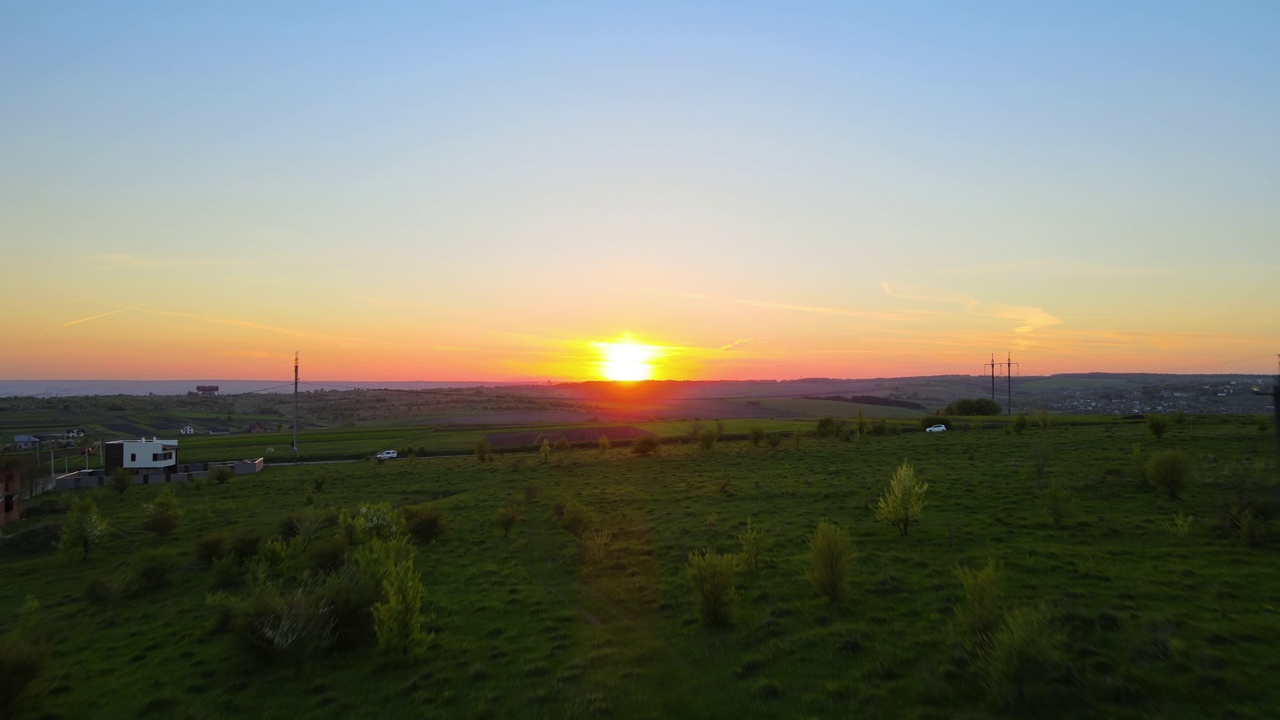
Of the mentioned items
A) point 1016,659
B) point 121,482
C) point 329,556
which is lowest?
point 121,482

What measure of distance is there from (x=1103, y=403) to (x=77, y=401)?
23029 cm

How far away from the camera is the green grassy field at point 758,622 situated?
28.9ft

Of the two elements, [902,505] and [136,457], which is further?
[136,457]

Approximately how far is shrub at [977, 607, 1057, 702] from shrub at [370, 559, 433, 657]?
940 cm

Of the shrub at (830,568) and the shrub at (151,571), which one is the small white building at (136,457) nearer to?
the shrub at (151,571)

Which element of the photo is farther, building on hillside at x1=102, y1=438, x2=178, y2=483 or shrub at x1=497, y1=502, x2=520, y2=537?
building on hillside at x1=102, y1=438, x2=178, y2=483

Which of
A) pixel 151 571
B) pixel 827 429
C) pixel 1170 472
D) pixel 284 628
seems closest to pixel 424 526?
pixel 151 571

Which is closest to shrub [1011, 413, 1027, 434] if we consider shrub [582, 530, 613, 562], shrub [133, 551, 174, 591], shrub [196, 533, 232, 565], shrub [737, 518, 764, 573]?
shrub [582, 530, 613, 562]

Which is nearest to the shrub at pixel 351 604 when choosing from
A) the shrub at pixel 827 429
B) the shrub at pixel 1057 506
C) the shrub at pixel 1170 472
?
the shrub at pixel 1057 506

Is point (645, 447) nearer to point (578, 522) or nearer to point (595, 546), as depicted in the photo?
point (578, 522)

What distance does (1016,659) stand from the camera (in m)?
8.18

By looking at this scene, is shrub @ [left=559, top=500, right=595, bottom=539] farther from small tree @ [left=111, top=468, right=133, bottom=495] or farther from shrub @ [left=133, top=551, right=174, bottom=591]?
small tree @ [left=111, top=468, right=133, bottom=495]

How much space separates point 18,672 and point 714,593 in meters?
11.1

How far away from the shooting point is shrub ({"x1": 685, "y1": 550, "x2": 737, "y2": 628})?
12414mm
